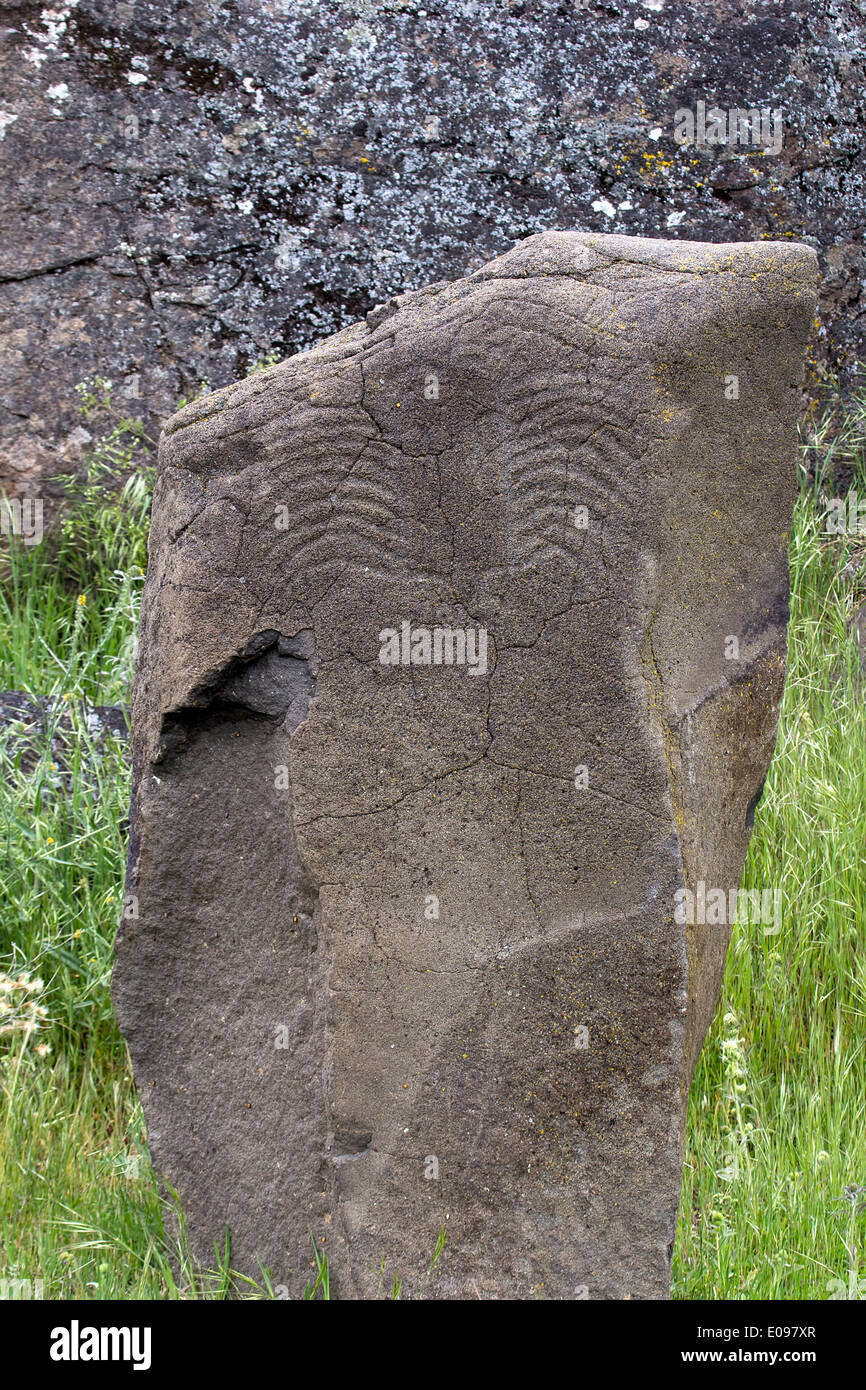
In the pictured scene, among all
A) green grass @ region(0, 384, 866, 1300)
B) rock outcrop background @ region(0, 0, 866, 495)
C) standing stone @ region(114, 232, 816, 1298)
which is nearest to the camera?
standing stone @ region(114, 232, 816, 1298)

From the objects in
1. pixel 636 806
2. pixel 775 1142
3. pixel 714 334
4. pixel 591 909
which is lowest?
pixel 775 1142

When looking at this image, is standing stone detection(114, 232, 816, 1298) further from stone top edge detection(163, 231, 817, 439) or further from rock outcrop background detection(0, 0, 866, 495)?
rock outcrop background detection(0, 0, 866, 495)

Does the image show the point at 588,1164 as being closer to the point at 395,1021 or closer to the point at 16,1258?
the point at 395,1021

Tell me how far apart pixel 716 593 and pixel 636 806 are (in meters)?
0.42

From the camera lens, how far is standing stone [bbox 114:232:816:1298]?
2.13m

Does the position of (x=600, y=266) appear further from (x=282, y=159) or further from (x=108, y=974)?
(x=282, y=159)

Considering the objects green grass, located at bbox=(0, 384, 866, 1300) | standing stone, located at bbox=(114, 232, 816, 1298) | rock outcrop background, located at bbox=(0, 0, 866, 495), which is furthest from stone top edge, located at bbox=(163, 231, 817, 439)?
rock outcrop background, located at bbox=(0, 0, 866, 495)

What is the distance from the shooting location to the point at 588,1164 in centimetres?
214

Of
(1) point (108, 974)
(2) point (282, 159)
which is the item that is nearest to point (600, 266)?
(1) point (108, 974)

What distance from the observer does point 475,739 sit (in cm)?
217

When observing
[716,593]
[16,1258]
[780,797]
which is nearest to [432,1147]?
[16,1258]

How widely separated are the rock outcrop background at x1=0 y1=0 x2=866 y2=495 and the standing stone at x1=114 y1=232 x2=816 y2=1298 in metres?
1.66

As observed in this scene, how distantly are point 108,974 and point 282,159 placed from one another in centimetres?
225

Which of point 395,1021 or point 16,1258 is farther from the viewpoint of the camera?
point 16,1258
